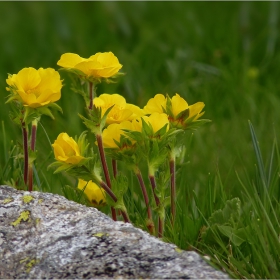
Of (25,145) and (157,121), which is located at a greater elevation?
(157,121)

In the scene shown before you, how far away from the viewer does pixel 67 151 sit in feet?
5.99

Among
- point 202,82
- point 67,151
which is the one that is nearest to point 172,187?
Answer: point 67,151

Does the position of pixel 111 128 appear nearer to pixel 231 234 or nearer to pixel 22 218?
pixel 22 218

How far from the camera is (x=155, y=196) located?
1.92m

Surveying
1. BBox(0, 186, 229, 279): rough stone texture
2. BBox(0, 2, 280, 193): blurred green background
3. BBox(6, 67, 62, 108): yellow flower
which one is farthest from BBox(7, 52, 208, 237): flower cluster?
BBox(0, 2, 280, 193): blurred green background

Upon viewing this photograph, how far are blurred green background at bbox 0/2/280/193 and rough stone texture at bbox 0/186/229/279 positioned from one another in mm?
922

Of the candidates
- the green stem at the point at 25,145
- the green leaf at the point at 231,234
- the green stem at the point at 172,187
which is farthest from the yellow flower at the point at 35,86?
the green leaf at the point at 231,234

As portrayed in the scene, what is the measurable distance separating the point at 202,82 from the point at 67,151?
2.37 m

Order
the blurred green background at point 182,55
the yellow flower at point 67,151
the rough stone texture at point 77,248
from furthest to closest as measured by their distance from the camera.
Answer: the blurred green background at point 182,55, the yellow flower at point 67,151, the rough stone texture at point 77,248

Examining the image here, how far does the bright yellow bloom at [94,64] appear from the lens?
1881 millimetres

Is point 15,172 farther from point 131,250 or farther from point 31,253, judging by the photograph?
point 131,250

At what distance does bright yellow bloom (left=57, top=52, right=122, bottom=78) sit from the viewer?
1.88m

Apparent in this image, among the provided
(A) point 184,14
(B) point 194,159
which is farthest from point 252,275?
(A) point 184,14

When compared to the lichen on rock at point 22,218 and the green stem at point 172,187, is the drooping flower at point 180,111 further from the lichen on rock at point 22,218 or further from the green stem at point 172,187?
the lichen on rock at point 22,218
